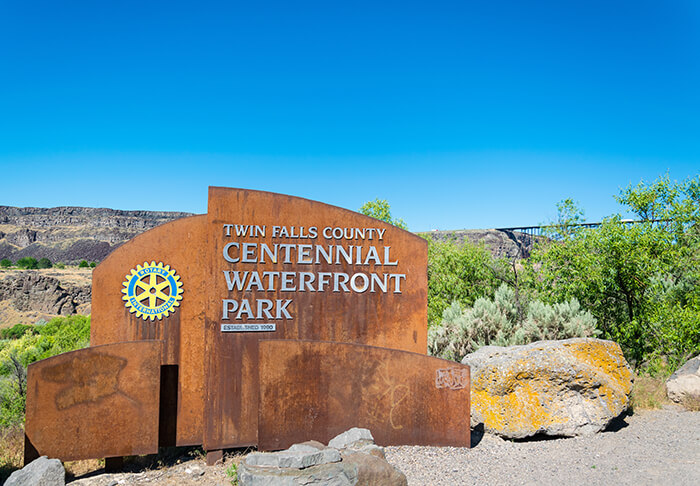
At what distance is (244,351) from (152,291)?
4.39ft

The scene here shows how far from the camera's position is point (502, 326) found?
9.64 m

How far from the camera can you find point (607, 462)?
18.1ft

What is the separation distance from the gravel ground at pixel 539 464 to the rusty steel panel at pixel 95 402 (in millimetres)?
Result: 364

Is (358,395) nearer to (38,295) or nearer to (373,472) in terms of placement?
(373,472)

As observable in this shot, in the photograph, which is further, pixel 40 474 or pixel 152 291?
pixel 152 291

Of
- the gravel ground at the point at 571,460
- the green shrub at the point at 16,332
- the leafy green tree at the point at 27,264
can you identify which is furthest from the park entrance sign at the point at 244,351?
the leafy green tree at the point at 27,264

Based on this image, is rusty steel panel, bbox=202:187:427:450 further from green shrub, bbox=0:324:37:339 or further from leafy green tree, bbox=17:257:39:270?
leafy green tree, bbox=17:257:39:270

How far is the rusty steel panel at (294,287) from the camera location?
5891mm

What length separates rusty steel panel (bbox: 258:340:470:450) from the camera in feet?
19.3

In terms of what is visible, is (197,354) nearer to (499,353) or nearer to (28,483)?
(28,483)

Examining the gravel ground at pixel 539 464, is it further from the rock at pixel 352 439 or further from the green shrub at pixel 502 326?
the green shrub at pixel 502 326

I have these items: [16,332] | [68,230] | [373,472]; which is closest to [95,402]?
[373,472]

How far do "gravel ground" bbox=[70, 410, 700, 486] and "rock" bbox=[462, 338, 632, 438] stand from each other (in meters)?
0.18

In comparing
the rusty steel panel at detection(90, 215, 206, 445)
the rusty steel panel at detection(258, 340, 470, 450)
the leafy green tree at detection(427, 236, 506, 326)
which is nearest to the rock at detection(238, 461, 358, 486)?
the rusty steel panel at detection(258, 340, 470, 450)
